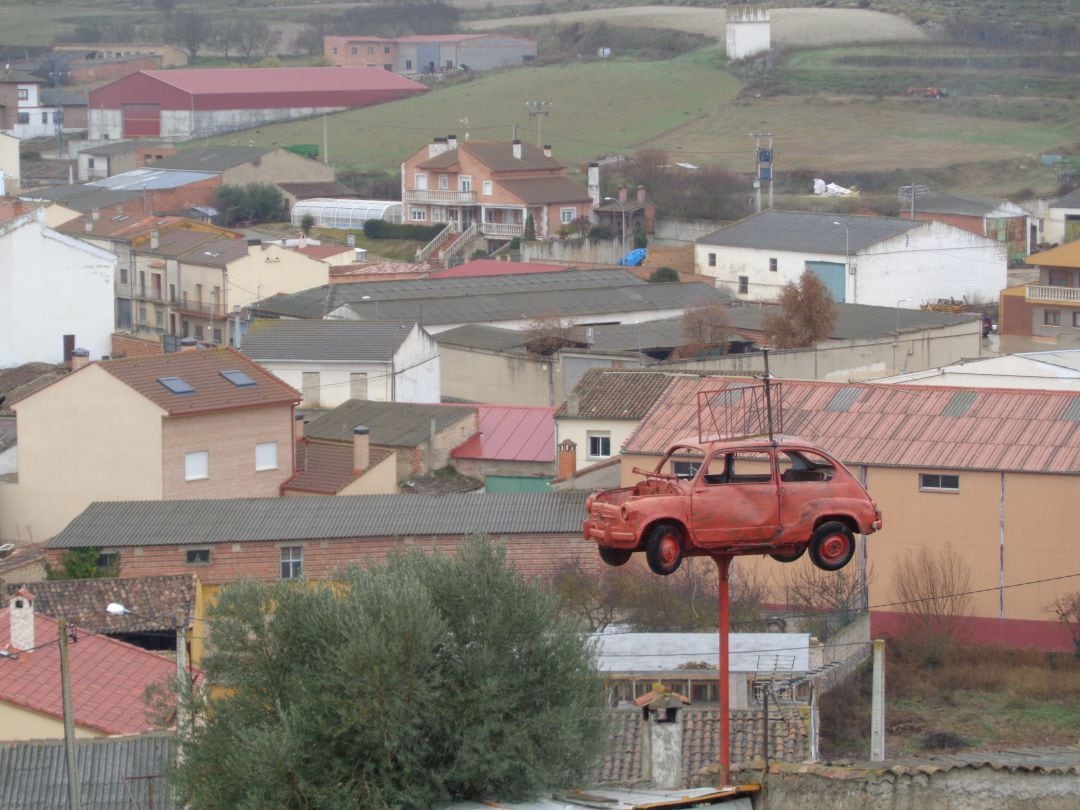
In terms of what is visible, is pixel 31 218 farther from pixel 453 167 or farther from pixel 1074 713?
pixel 1074 713

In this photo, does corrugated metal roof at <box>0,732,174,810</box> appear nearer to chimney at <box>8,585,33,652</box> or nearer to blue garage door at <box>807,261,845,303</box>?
chimney at <box>8,585,33,652</box>

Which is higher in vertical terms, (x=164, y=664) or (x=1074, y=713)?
(x=164, y=664)

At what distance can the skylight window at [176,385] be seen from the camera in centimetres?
3475

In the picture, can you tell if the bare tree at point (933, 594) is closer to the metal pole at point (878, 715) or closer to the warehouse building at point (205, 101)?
the metal pole at point (878, 715)

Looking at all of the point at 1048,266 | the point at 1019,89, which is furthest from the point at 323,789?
the point at 1019,89

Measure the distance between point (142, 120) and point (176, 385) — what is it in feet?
239

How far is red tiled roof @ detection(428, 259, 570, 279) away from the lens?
6131 centimetres

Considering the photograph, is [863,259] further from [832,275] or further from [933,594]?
[933,594]

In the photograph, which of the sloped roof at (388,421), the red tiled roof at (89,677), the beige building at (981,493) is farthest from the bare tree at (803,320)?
the red tiled roof at (89,677)

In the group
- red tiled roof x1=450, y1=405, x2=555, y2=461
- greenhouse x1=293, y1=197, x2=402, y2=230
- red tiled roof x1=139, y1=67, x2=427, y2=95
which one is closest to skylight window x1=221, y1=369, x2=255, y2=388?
red tiled roof x1=450, y1=405, x2=555, y2=461

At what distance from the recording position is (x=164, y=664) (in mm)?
22656

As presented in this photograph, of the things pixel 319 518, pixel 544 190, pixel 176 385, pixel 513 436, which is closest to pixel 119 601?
pixel 319 518

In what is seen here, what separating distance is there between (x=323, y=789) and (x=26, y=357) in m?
39.5

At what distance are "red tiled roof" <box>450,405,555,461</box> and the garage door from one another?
69.4 meters
